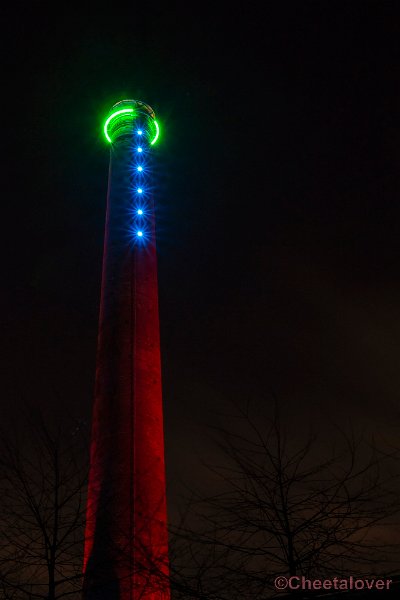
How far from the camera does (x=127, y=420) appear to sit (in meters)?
18.2

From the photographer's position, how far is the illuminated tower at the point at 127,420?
15734 mm

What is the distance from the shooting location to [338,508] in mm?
10750

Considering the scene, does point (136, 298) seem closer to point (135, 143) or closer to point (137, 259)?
point (137, 259)

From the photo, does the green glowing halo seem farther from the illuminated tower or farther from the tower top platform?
the illuminated tower

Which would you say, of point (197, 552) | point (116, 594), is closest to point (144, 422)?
point (116, 594)

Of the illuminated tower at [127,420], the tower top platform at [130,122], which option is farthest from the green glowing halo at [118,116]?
the illuminated tower at [127,420]

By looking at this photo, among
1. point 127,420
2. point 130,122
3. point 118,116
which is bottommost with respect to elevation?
point 127,420

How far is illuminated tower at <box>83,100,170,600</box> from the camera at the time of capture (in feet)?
51.6

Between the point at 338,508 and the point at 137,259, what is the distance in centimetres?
1472

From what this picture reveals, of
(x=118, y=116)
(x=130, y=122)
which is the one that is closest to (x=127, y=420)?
(x=130, y=122)

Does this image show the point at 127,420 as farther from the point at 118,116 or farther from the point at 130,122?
the point at 118,116

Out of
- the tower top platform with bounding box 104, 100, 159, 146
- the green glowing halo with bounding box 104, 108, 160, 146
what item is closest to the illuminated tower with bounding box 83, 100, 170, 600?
the tower top platform with bounding box 104, 100, 159, 146

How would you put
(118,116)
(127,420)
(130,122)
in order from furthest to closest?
1. (118,116)
2. (130,122)
3. (127,420)

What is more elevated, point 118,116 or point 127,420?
point 118,116
